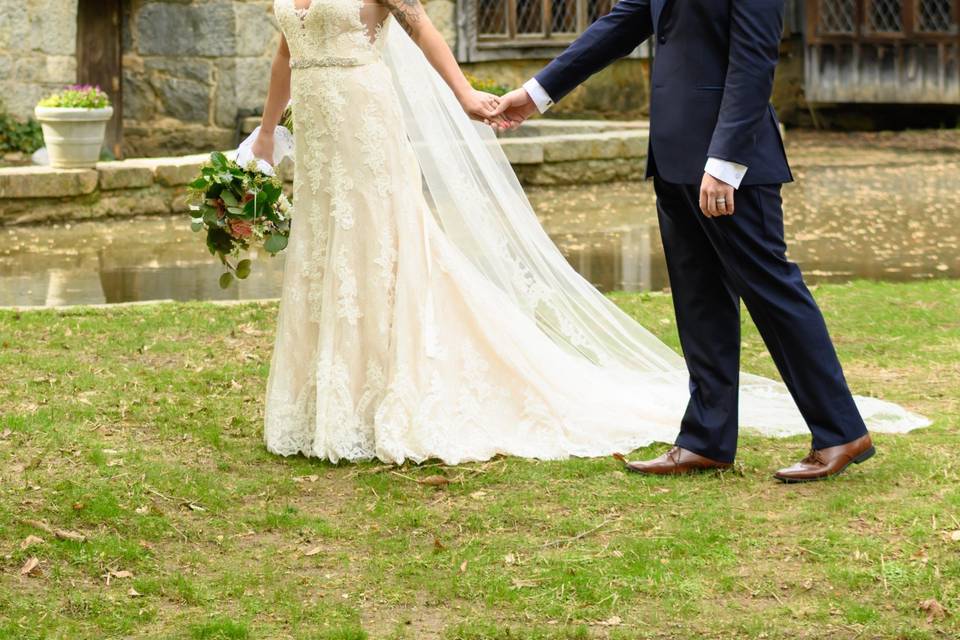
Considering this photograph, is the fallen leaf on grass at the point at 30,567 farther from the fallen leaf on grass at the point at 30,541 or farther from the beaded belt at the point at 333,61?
the beaded belt at the point at 333,61

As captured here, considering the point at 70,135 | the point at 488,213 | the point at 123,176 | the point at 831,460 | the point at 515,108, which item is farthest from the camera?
the point at 123,176

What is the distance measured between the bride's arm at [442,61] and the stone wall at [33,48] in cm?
949

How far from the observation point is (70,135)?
11477 mm

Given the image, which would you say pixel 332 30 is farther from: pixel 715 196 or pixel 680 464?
pixel 680 464

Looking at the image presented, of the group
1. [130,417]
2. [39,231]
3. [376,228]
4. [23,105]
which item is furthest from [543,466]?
[23,105]

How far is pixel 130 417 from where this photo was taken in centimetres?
546

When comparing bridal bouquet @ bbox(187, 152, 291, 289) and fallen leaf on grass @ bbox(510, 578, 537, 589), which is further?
bridal bouquet @ bbox(187, 152, 291, 289)

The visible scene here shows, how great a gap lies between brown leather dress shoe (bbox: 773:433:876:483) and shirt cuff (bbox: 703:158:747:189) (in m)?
0.91

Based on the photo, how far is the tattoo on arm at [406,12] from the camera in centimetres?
478

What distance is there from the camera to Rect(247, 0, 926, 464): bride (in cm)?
488

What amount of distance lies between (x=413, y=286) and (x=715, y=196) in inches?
49.2

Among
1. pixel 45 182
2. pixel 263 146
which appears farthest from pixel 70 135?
pixel 263 146

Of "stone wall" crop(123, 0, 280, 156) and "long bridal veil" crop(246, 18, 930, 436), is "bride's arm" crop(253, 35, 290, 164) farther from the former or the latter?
"stone wall" crop(123, 0, 280, 156)

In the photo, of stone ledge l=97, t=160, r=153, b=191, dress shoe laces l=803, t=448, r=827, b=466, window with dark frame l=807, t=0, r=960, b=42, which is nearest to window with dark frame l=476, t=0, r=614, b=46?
window with dark frame l=807, t=0, r=960, b=42
